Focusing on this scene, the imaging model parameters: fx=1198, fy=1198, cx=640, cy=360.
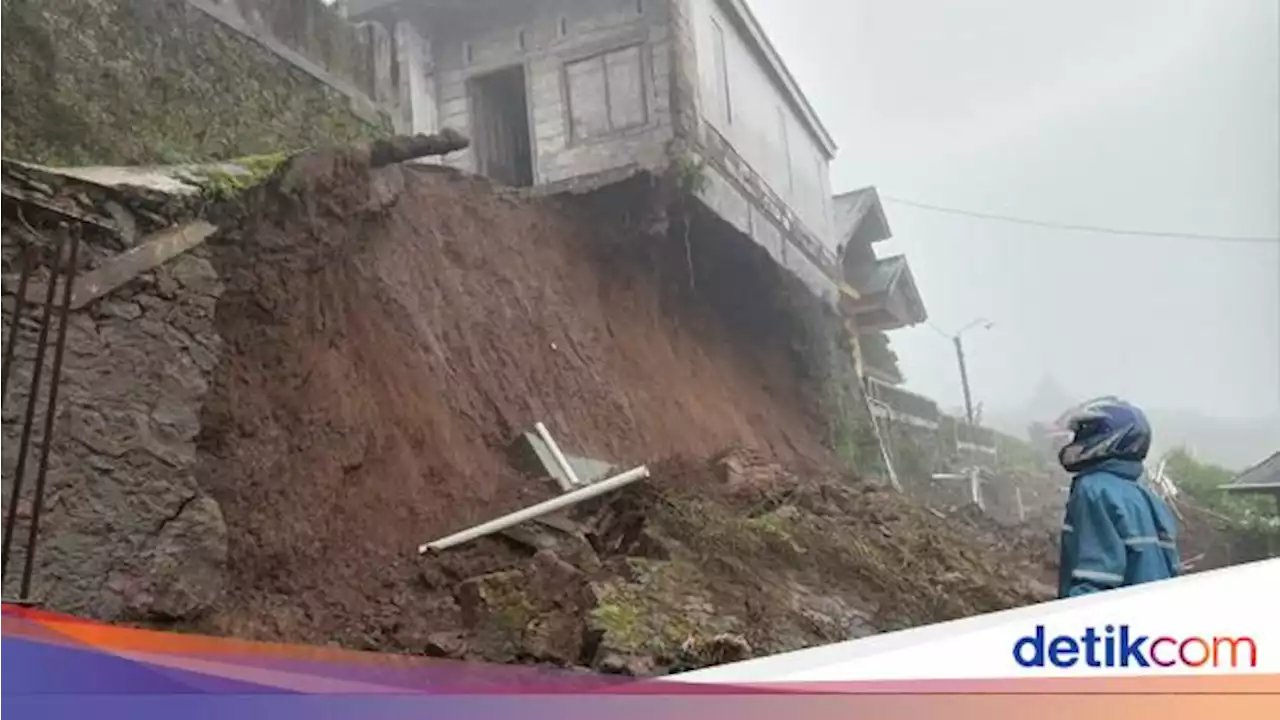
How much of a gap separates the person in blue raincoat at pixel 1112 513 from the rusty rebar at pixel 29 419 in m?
1.56

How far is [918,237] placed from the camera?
177cm

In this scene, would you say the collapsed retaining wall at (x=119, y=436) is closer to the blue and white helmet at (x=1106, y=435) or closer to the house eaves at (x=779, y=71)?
the house eaves at (x=779, y=71)

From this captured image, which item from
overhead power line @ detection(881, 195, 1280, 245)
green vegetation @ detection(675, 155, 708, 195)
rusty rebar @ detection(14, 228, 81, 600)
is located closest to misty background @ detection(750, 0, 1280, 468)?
overhead power line @ detection(881, 195, 1280, 245)

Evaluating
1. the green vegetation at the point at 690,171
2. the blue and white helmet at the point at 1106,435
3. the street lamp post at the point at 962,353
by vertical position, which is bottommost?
the blue and white helmet at the point at 1106,435

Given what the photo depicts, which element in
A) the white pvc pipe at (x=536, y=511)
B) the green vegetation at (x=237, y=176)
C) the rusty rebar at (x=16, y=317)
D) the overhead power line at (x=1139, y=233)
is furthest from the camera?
the green vegetation at (x=237, y=176)

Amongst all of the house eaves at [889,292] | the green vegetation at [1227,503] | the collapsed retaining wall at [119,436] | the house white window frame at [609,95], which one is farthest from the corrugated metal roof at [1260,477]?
the collapsed retaining wall at [119,436]

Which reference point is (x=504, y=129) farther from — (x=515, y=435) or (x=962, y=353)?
(x=962, y=353)

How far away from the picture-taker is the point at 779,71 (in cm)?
186

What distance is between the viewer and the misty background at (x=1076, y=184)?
1653 mm

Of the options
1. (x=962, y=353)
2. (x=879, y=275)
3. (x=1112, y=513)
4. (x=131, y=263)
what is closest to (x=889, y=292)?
(x=879, y=275)

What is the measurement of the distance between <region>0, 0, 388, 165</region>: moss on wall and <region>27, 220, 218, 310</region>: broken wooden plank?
18 cm

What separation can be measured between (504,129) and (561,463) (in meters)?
0.57

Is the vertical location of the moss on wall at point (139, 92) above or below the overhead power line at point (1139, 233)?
above

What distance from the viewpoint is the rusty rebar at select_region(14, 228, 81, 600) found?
6.09 ft
